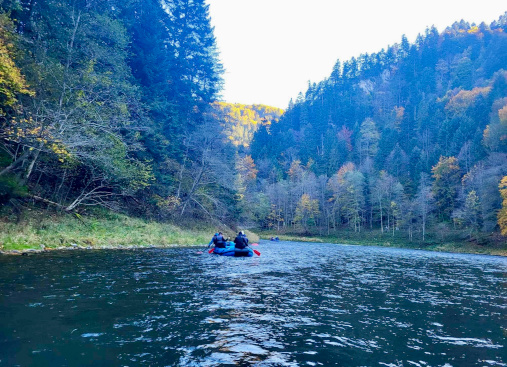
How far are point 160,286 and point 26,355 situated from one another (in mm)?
5110

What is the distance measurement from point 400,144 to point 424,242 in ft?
154

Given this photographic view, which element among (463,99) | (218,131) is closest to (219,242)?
(218,131)

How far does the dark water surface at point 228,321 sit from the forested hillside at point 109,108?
26.6 feet

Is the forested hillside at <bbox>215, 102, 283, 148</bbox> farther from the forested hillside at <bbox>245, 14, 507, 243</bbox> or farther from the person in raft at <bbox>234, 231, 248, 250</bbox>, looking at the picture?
the person in raft at <bbox>234, 231, 248, 250</bbox>

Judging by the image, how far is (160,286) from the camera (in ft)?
30.2

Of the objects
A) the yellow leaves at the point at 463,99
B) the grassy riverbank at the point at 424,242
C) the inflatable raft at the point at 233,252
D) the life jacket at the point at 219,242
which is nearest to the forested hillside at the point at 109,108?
the life jacket at the point at 219,242

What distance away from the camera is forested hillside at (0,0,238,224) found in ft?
51.8

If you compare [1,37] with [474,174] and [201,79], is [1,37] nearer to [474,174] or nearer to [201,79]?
[201,79]

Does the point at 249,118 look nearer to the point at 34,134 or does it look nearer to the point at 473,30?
→ the point at 473,30

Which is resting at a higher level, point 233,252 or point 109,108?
point 109,108

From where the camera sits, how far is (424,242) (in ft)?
165

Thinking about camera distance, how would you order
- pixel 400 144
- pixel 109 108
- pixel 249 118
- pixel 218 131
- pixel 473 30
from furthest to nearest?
pixel 249 118
pixel 473 30
pixel 400 144
pixel 218 131
pixel 109 108

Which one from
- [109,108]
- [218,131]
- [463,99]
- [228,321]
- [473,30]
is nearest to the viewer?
[228,321]

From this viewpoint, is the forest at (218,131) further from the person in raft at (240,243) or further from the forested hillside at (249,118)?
the person in raft at (240,243)
